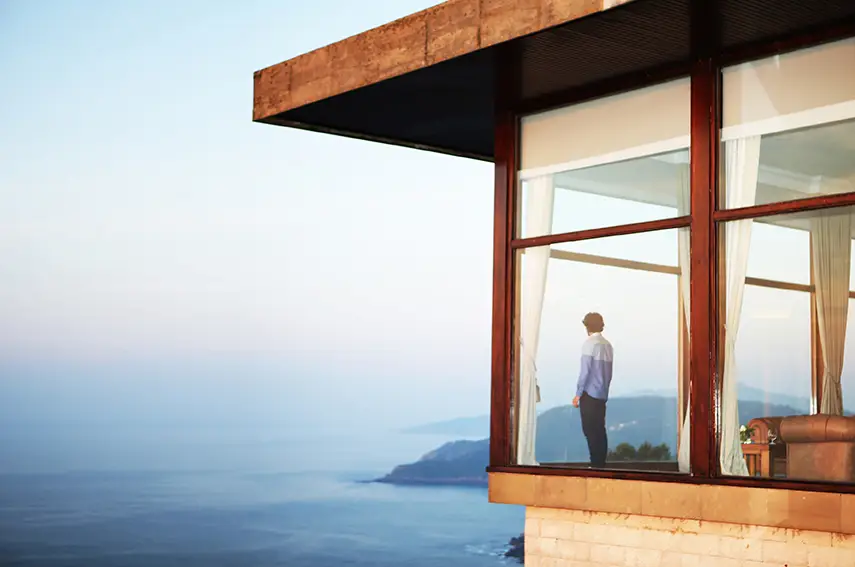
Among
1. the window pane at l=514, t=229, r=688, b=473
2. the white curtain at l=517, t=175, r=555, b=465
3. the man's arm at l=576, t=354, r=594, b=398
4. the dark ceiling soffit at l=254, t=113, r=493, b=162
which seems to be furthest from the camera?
the dark ceiling soffit at l=254, t=113, r=493, b=162

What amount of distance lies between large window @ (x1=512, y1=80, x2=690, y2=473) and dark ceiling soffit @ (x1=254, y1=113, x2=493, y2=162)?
1.79 meters

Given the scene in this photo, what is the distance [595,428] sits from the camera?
8.51m

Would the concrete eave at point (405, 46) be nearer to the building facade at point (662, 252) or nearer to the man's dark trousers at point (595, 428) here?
the building facade at point (662, 252)

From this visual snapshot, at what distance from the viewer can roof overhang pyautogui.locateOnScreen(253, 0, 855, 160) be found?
293 inches

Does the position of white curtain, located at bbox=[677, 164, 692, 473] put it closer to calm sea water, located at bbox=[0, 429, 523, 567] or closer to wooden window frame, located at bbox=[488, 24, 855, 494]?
wooden window frame, located at bbox=[488, 24, 855, 494]

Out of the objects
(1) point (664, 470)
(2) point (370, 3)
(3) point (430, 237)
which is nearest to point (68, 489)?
(3) point (430, 237)

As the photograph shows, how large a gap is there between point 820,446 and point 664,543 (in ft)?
4.26

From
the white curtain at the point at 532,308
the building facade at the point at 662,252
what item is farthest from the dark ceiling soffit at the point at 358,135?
the white curtain at the point at 532,308

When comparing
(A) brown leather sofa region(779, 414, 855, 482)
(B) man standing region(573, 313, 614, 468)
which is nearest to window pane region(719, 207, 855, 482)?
(A) brown leather sofa region(779, 414, 855, 482)

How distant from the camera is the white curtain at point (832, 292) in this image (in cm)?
718

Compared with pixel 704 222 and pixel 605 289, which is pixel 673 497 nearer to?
pixel 605 289

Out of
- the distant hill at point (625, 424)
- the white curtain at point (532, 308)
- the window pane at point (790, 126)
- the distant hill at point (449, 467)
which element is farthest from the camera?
the distant hill at point (449, 467)

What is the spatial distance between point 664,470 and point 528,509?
1263mm

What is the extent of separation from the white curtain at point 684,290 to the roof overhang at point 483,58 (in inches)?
31.0
